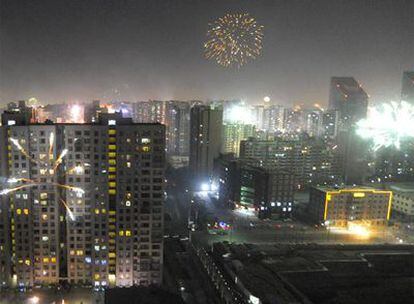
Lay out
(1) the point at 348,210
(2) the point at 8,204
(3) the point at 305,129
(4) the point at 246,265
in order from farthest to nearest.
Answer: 1. (3) the point at 305,129
2. (1) the point at 348,210
3. (4) the point at 246,265
4. (2) the point at 8,204

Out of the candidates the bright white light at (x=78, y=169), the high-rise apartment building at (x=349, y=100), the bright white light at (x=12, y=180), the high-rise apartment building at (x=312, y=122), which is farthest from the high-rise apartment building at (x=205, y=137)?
the bright white light at (x=12, y=180)

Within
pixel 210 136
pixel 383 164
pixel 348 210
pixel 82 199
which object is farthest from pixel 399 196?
pixel 82 199

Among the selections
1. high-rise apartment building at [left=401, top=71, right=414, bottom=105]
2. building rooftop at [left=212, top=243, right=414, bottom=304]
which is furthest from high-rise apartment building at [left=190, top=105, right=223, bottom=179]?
building rooftop at [left=212, top=243, right=414, bottom=304]

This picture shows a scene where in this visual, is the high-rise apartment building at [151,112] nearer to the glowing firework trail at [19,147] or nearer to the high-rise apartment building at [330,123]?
the high-rise apartment building at [330,123]

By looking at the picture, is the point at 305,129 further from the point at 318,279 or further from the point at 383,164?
the point at 318,279

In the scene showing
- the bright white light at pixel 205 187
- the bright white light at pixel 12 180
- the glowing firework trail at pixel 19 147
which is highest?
the glowing firework trail at pixel 19 147

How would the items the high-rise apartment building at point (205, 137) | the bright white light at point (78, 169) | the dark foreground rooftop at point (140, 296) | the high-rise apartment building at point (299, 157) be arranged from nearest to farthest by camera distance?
the dark foreground rooftop at point (140, 296) < the bright white light at point (78, 169) < the high-rise apartment building at point (205, 137) < the high-rise apartment building at point (299, 157)

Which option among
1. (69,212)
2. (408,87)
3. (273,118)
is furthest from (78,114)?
(273,118)
